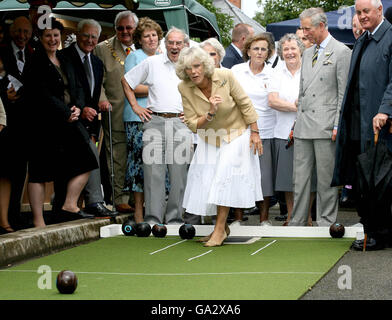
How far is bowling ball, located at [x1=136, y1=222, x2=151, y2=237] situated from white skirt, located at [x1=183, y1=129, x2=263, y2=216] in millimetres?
786

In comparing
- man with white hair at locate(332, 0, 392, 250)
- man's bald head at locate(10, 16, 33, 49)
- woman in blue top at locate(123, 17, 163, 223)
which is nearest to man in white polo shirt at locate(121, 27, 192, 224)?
woman in blue top at locate(123, 17, 163, 223)

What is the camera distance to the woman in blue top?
A: 1006 cm

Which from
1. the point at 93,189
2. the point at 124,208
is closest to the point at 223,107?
the point at 93,189

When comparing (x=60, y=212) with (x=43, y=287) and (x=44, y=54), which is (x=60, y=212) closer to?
(x=44, y=54)

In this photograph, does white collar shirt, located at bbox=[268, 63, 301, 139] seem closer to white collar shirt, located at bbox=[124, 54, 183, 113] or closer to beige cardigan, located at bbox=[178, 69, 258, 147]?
white collar shirt, located at bbox=[124, 54, 183, 113]

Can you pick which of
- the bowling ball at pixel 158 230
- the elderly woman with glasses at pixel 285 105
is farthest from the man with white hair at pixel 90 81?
the elderly woman with glasses at pixel 285 105

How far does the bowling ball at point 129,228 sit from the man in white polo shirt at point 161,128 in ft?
1.36

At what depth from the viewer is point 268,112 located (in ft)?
33.9

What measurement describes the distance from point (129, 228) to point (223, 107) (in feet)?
6.07

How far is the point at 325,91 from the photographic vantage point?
30.3ft

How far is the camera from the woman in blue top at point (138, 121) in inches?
396

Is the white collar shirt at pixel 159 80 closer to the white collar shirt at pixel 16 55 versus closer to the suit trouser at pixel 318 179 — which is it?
the white collar shirt at pixel 16 55

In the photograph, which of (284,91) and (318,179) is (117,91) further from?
(318,179)

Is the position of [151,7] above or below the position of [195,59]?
above
